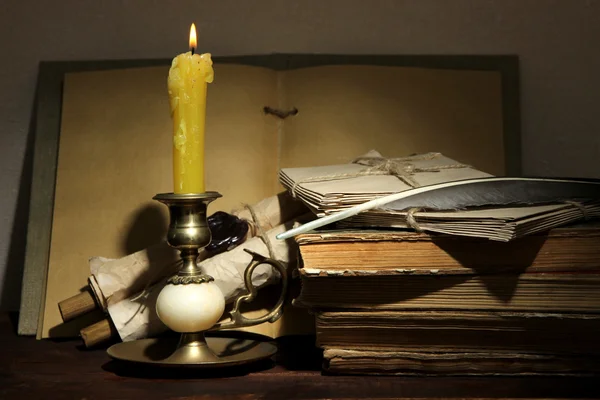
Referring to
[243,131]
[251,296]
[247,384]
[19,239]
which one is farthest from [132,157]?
[247,384]

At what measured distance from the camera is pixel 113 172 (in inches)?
52.6

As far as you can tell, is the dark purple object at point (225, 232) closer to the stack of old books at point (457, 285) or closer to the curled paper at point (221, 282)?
the curled paper at point (221, 282)

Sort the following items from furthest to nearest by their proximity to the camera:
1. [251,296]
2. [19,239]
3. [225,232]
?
[19,239], [225,232], [251,296]

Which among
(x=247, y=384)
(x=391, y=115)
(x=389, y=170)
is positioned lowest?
(x=247, y=384)

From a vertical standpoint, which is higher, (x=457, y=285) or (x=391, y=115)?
(x=391, y=115)

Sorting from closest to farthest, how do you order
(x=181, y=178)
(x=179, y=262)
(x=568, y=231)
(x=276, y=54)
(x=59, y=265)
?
1. (x=568, y=231)
2. (x=181, y=178)
3. (x=179, y=262)
4. (x=59, y=265)
5. (x=276, y=54)

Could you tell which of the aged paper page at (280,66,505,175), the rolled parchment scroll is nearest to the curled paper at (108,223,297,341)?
the rolled parchment scroll

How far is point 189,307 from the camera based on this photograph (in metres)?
0.96

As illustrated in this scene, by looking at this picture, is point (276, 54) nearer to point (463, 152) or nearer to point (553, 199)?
point (463, 152)

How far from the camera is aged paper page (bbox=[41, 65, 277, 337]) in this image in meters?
1.31

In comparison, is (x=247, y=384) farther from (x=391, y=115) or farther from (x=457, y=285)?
(x=391, y=115)

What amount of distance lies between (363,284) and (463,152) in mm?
531

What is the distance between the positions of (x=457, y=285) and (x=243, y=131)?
57 centimetres

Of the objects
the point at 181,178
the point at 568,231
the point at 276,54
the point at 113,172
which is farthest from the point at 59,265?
the point at 568,231
